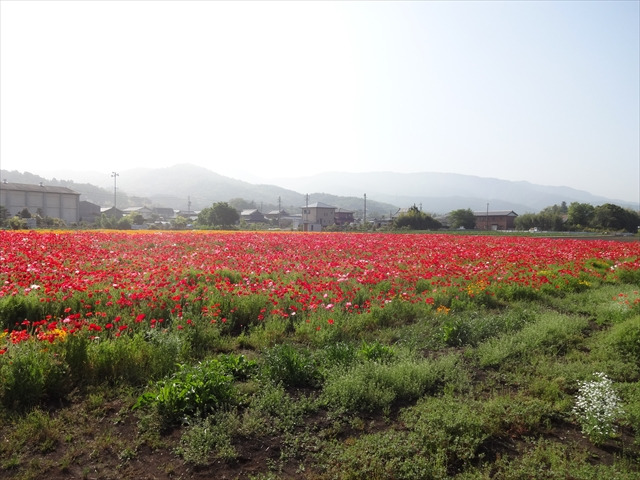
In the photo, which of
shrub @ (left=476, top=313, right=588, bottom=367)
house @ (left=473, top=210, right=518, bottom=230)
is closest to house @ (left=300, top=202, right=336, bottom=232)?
house @ (left=473, top=210, right=518, bottom=230)

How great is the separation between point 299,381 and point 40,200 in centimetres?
8671

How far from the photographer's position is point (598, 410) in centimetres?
457

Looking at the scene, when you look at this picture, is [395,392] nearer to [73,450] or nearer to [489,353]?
[489,353]

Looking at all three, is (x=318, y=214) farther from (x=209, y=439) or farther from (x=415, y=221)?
(x=209, y=439)

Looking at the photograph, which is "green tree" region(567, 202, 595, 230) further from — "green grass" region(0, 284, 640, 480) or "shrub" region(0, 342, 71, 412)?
Result: "shrub" region(0, 342, 71, 412)

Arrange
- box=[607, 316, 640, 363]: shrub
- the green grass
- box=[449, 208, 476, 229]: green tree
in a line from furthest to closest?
box=[449, 208, 476, 229]: green tree < box=[607, 316, 640, 363]: shrub < the green grass

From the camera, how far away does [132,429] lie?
428cm

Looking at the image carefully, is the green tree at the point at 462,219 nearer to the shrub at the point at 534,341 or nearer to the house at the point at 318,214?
the house at the point at 318,214

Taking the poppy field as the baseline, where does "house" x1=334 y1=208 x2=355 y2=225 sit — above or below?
above

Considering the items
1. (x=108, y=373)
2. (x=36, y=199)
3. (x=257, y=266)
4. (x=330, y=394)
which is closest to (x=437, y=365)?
(x=330, y=394)

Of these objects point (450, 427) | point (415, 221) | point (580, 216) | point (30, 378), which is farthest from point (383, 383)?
point (580, 216)

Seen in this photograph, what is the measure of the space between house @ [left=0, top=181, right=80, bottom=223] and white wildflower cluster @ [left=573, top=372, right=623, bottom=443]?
3252 inches

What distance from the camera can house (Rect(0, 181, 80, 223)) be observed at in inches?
2885

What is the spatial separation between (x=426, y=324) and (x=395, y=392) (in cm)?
361
